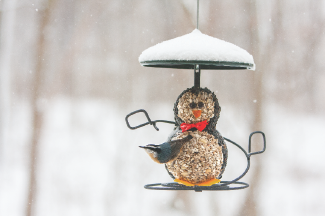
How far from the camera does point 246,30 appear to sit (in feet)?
9.46

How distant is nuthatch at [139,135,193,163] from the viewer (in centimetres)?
128

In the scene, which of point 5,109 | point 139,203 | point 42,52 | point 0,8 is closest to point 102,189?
point 139,203

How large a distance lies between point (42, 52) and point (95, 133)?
0.79 m


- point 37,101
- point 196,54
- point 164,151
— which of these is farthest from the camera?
point 37,101

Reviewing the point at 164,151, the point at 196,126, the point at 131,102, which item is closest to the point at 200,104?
the point at 196,126

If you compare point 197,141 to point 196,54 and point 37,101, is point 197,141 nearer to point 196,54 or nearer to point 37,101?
A: point 196,54

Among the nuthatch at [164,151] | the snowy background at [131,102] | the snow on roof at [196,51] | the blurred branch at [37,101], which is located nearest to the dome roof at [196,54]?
the snow on roof at [196,51]

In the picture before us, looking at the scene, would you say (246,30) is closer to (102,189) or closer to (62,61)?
(62,61)

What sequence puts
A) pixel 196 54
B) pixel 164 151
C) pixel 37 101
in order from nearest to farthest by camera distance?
pixel 196 54 → pixel 164 151 → pixel 37 101

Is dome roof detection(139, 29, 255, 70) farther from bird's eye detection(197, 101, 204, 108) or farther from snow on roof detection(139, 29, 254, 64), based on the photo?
bird's eye detection(197, 101, 204, 108)

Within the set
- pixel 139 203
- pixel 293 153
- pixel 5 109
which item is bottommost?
pixel 139 203

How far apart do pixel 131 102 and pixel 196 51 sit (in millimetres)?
1803

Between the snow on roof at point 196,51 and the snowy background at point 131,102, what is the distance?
1.64m

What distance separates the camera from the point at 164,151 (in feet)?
4.21
